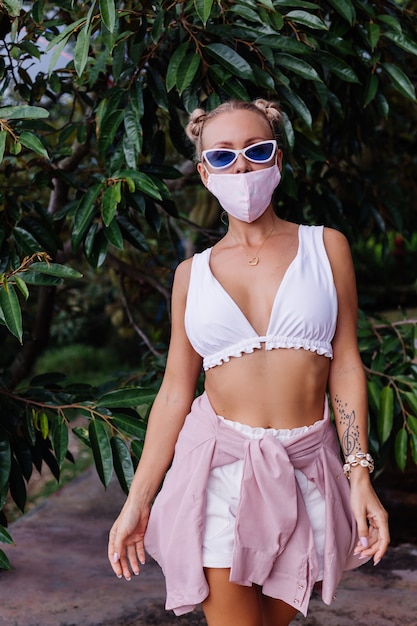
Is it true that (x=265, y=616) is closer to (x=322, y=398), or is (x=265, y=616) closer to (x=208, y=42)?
(x=322, y=398)

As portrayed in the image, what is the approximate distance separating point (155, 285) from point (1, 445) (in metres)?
1.29

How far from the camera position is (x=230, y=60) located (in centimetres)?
252

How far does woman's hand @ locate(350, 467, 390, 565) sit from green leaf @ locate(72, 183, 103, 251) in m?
1.27

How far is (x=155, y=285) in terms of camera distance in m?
3.71

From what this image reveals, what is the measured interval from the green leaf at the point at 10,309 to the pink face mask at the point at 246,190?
0.65 meters

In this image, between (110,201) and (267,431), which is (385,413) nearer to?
(267,431)

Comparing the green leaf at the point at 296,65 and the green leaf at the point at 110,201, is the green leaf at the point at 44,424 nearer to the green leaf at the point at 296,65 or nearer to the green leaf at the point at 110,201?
the green leaf at the point at 110,201

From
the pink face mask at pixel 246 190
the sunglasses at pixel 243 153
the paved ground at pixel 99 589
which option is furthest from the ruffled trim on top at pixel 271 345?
the paved ground at pixel 99 589

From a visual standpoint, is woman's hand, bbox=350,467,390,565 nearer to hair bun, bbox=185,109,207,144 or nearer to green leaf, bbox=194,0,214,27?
hair bun, bbox=185,109,207,144

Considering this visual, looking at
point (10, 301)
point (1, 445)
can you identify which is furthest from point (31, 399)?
point (10, 301)

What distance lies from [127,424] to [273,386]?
2.69ft

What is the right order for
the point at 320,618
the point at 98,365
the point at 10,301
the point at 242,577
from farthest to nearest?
the point at 98,365 → the point at 320,618 → the point at 10,301 → the point at 242,577

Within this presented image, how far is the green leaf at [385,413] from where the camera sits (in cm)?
274

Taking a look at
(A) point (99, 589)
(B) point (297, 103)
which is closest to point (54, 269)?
(B) point (297, 103)
